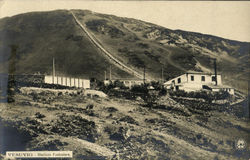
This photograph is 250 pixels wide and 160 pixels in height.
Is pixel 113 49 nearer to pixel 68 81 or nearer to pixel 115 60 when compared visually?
pixel 115 60

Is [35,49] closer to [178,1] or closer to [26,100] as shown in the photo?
[26,100]

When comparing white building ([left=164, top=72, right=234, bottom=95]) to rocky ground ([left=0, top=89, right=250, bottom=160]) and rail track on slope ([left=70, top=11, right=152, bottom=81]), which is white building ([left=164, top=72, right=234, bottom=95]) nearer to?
rocky ground ([left=0, top=89, right=250, bottom=160])

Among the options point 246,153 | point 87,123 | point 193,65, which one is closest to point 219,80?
point 193,65

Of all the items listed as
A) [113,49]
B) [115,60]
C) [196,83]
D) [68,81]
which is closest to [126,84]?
[115,60]

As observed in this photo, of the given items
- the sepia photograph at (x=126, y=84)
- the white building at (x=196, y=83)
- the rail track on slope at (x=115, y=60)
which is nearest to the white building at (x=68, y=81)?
the sepia photograph at (x=126, y=84)

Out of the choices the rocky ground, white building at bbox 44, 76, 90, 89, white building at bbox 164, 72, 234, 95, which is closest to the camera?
the rocky ground

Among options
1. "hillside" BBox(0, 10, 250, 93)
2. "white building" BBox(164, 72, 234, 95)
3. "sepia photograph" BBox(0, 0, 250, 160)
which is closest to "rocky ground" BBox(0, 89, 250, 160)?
"sepia photograph" BBox(0, 0, 250, 160)
